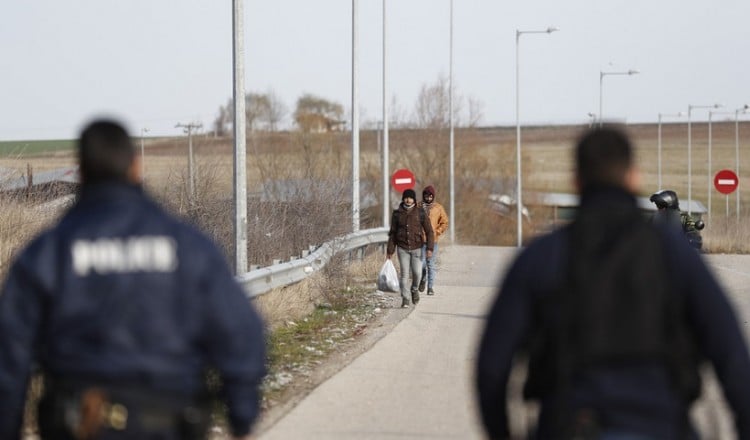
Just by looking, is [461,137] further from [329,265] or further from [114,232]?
[114,232]

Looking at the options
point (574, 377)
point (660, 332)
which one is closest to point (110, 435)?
point (574, 377)

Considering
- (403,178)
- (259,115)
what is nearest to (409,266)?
(403,178)

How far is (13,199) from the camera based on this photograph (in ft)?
46.7

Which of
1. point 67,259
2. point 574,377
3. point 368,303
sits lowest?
point 368,303

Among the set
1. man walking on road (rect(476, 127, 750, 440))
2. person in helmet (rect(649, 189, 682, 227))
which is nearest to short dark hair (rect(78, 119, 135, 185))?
man walking on road (rect(476, 127, 750, 440))

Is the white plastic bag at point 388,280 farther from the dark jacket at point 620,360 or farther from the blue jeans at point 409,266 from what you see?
the dark jacket at point 620,360

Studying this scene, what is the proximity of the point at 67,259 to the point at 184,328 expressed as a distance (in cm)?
45

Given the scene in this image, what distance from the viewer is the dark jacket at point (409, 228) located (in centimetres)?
1880

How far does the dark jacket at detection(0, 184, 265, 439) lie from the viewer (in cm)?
423

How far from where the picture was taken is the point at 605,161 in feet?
14.1

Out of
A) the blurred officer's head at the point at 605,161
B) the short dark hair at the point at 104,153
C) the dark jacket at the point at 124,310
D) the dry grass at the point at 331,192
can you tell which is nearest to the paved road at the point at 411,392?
the dry grass at the point at 331,192

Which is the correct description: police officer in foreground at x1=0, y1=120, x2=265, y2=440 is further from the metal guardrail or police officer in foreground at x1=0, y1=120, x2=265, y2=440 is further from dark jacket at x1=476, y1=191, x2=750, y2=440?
the metal guardrail

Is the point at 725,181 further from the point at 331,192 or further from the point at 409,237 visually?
the point at 409,237

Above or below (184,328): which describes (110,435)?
below
